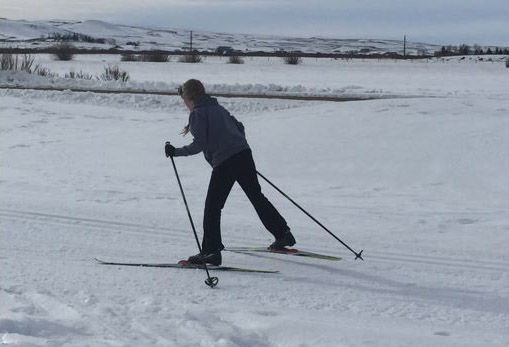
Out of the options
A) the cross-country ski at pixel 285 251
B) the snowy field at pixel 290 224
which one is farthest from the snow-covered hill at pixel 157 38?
the cross-country ski at pixel 285 251

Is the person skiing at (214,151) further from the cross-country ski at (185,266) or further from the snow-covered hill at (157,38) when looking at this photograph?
the snow-covered hill at (157,38)

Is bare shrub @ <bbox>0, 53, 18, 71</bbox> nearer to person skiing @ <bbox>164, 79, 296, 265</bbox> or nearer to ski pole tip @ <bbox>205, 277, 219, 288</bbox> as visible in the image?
person skiing @ <bbox>164, 79, 296, 265</bbox>

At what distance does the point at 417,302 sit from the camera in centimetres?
575

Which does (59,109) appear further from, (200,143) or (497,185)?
(200,143)

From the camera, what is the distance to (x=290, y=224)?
831cm

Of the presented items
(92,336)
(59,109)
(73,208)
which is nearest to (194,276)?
(92,336)

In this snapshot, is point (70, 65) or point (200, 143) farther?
point (70, 65)

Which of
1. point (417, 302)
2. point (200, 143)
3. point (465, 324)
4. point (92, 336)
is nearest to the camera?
point (92, 336)

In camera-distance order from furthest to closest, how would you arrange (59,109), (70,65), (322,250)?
(70,65) → (59,109) → (322,250)

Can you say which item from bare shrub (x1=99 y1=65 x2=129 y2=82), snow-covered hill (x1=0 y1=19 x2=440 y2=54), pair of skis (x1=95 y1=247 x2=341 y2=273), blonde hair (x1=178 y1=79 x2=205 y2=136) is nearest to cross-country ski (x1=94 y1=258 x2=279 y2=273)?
pair of skis (x1=95 y1=247 x2=341 y2=273)

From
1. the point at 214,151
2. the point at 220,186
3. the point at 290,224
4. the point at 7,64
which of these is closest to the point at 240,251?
the point at 220,186

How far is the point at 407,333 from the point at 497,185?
18.5ft

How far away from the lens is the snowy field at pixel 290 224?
511 cm

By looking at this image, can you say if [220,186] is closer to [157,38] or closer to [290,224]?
[290,224]
